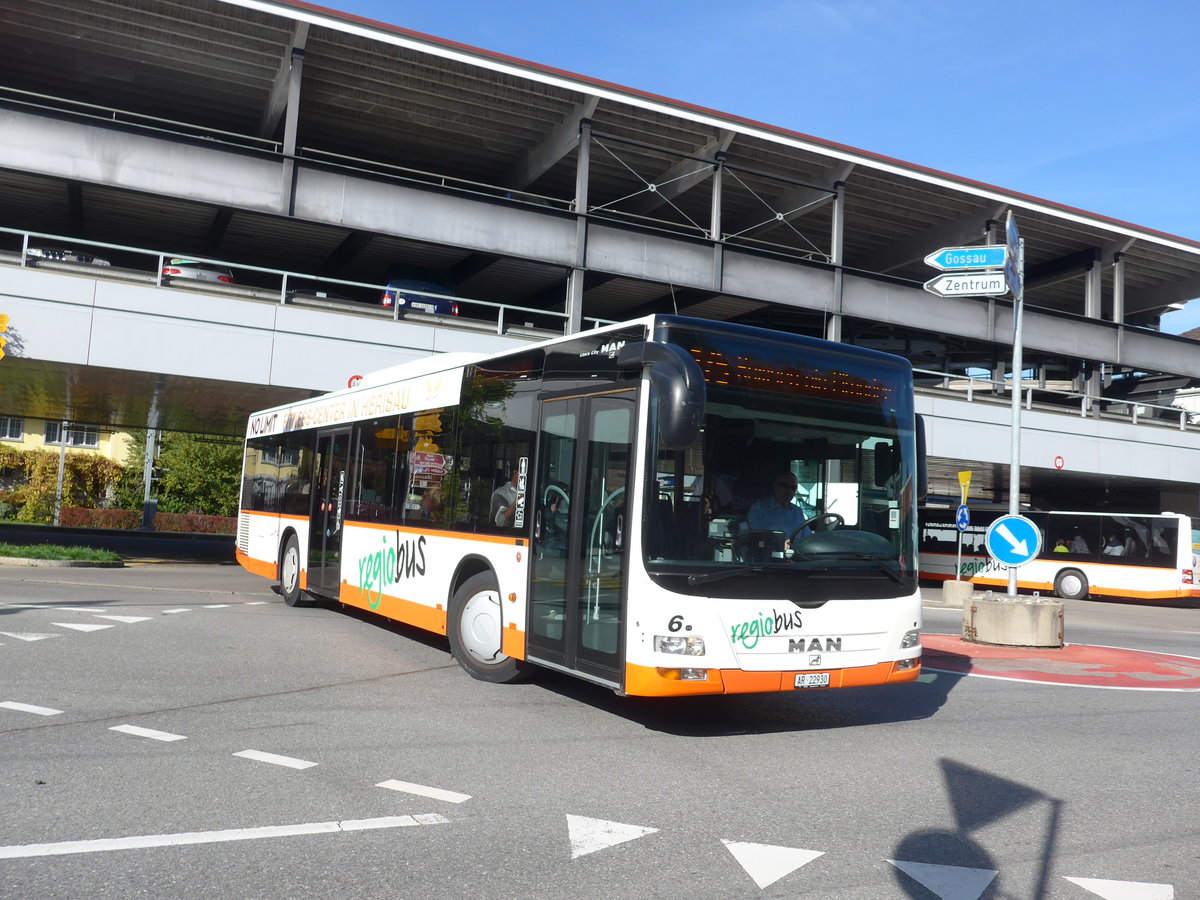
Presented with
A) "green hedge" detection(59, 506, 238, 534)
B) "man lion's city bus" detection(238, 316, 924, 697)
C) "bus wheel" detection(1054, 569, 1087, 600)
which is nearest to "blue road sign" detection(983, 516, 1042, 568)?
"man lion's city bus" detection(238, 316, 924, 697)

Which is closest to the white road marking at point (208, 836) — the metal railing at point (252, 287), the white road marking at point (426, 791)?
the white road marking at point (426, 791)

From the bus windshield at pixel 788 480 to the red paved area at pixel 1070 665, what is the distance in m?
4.26

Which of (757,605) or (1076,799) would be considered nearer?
(1076,799)

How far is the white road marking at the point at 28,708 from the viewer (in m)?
6.99

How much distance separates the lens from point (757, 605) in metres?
6.91

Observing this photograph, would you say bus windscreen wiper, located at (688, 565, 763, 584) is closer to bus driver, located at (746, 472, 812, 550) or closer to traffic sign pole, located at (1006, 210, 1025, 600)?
bus driver, located at (746, 472, 812, 550)

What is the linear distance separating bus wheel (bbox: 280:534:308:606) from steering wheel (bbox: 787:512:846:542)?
8676 millimetres

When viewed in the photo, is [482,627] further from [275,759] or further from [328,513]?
[328,513]

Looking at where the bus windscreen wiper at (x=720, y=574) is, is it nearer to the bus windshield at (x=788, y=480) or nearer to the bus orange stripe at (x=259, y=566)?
the bus windshield at (x=788, y=480)

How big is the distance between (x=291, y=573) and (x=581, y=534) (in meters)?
8.13

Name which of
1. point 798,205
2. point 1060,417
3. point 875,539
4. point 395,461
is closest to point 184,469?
point 798,205

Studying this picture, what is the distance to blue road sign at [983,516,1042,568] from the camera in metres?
13.1

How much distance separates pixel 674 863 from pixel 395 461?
23.6 ft

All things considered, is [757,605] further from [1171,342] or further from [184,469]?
[184,469]
